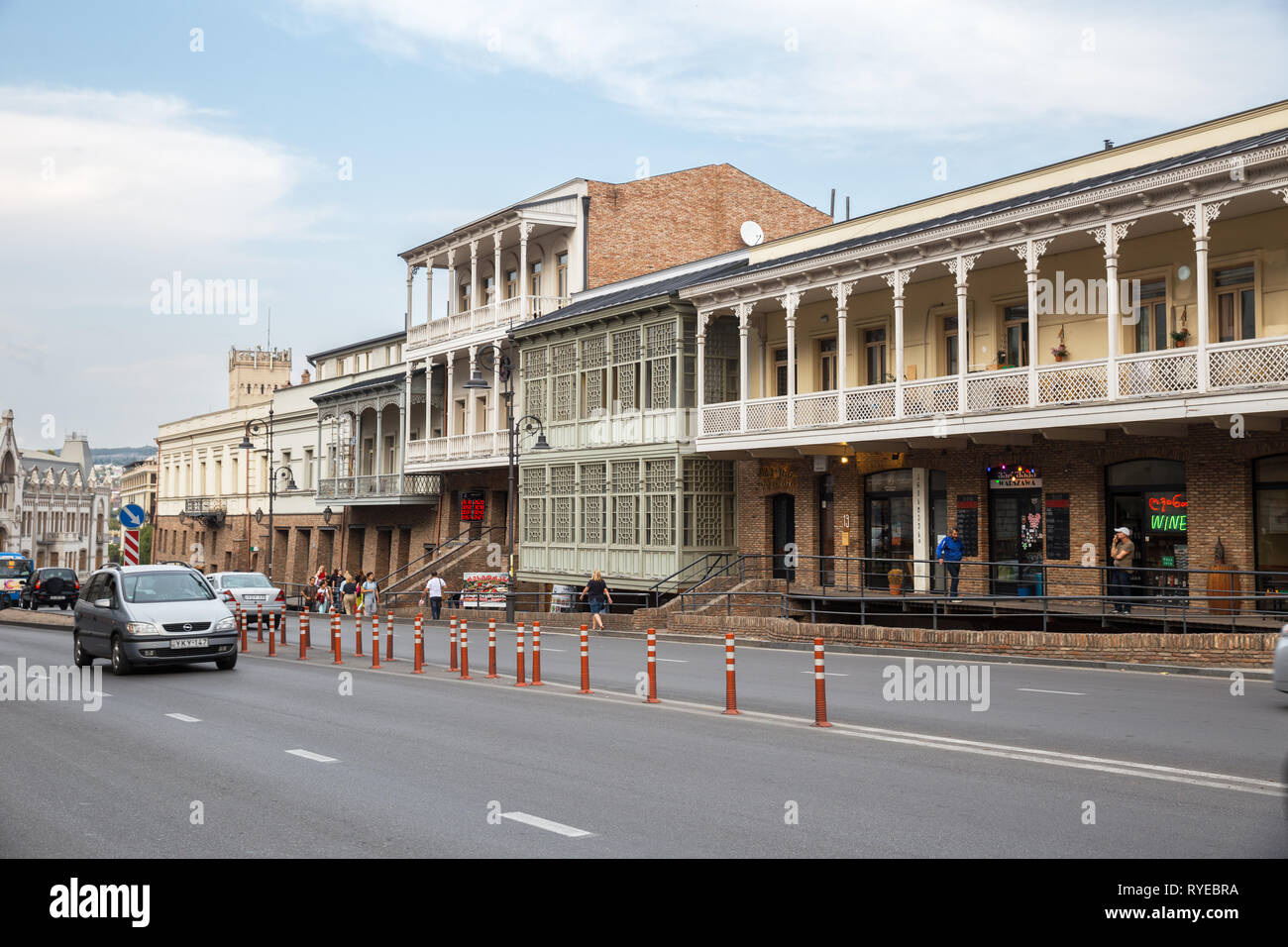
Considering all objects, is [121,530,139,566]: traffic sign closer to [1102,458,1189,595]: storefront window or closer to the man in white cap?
the man in white cap

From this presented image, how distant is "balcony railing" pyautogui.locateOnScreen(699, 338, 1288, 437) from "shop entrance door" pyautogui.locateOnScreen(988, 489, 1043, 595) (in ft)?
8.52

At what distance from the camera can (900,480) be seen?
94.6 feet

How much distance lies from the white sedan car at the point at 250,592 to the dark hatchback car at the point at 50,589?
15964 millimetres

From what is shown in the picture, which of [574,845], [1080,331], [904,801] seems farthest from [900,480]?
[574,845]

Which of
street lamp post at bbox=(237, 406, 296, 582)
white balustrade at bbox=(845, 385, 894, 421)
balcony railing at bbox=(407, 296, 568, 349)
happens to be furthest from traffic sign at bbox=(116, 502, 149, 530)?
street lamp post at bbox=(237, 406, 296, 582)

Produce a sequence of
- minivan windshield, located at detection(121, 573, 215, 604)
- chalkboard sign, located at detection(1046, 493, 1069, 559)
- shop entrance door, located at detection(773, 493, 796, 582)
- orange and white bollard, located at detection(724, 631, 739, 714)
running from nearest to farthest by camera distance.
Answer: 1. orange and white bollard, located at detection(724, 631, 739, 714)
2. minivan windshield, located at detection(121, 573, 215, 604)
3. chalkboard sign, located at detection(1046, 493, 1069, 559)
4. shop entrance door, located at detection(773, 493, 796, 582)

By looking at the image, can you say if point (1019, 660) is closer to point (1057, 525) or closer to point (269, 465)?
point (1057, 525)

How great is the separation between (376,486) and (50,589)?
43.7ft

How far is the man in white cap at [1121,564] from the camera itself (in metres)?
22.3

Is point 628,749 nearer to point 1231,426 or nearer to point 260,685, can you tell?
point 260,685

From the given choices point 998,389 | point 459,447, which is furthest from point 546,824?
point 459,447

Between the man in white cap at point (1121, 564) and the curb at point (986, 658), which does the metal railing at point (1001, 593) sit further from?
the curb at point (986, 658)

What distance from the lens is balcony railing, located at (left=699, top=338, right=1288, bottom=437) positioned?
1986 cm
